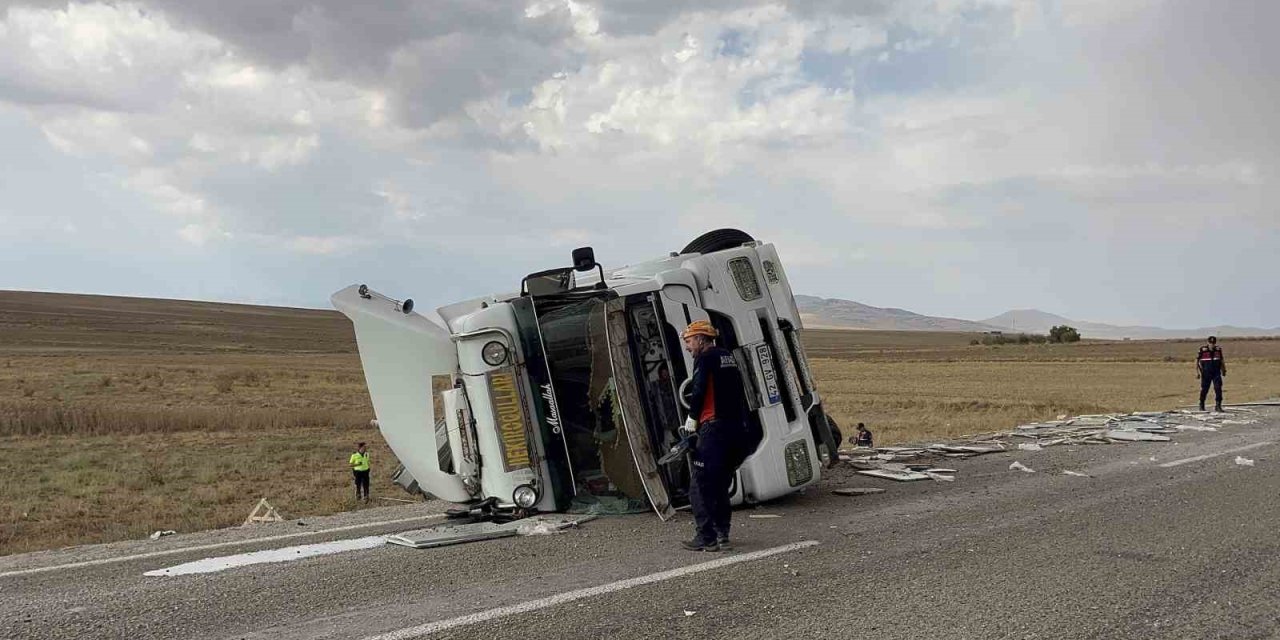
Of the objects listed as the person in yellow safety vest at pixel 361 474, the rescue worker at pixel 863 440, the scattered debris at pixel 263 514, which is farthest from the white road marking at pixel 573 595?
the rescue worker at pixel 863 440

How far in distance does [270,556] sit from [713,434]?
9.66ft

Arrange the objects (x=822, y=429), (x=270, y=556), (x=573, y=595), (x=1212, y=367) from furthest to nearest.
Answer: (x=1212, y=367) < (x=822, y=429) < (x=270, y=556) < (x=573, y=595)

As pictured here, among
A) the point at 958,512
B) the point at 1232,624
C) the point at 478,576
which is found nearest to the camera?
the point at 1232,624

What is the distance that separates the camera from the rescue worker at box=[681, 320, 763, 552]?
6.15 meters

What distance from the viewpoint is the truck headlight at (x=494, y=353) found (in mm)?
7277

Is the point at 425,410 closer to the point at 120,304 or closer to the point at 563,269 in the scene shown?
the point at 563,269

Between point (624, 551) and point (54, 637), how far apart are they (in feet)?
10.2

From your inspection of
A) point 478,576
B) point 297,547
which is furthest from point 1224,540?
point 297,547

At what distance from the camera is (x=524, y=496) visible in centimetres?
722

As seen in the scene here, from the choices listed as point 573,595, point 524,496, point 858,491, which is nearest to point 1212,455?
point 858,491

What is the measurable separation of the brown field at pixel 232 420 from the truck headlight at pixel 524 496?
11.7 ft

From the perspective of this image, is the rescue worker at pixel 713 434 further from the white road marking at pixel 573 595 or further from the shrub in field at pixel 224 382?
the shrub in field at pixel 224 382

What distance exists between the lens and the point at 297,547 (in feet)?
20.9

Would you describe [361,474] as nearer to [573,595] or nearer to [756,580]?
[573,595]
